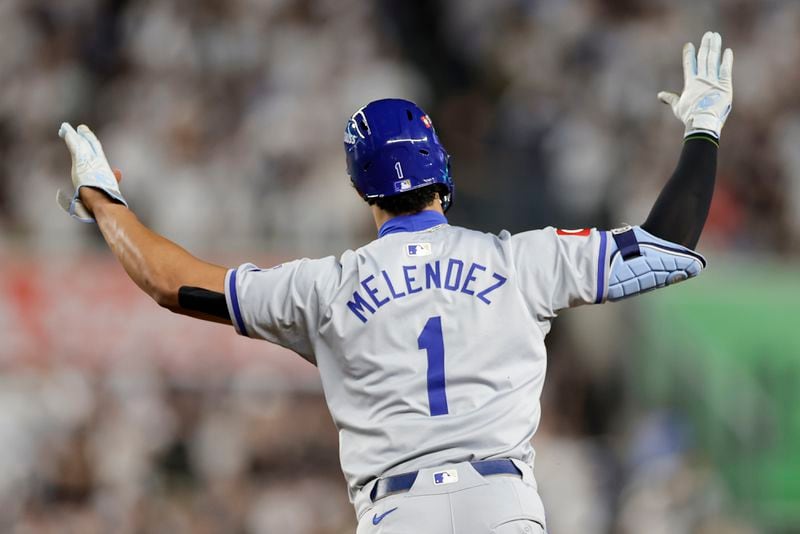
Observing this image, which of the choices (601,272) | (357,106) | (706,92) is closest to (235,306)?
(601,272)

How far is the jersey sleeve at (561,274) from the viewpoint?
377 centimetres

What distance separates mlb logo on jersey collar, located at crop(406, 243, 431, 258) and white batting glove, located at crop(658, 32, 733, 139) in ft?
3.04

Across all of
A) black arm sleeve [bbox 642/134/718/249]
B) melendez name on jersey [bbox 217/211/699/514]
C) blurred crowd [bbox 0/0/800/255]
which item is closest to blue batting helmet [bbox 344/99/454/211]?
melendez name on jersey [bbox 217/211/699/514]

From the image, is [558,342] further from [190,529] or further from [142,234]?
[142,234]

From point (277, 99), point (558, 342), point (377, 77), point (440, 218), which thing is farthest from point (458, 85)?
point (440, 218)

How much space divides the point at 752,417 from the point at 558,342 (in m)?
1.68

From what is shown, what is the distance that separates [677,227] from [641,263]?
0.17 metres

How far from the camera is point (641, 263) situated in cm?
379

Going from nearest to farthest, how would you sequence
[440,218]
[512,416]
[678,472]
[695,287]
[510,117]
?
1. [512,416]
2. [440,218]
3. [678,472]
4. [695,287]
5. [510,117]

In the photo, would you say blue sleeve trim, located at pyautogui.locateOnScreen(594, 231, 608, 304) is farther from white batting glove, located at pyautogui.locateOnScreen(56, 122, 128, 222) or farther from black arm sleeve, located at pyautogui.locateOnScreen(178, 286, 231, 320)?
white batting glove, located at pyautogui.locateOnScreen(56, 122, 128, 222)

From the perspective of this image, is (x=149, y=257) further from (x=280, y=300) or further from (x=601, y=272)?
(x=601, y=272)

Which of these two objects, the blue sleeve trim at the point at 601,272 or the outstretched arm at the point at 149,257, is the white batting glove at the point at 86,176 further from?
the blue sleeve trim at the point at 601,272

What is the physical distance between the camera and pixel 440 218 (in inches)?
157

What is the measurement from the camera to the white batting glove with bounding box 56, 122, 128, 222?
13.9ft
